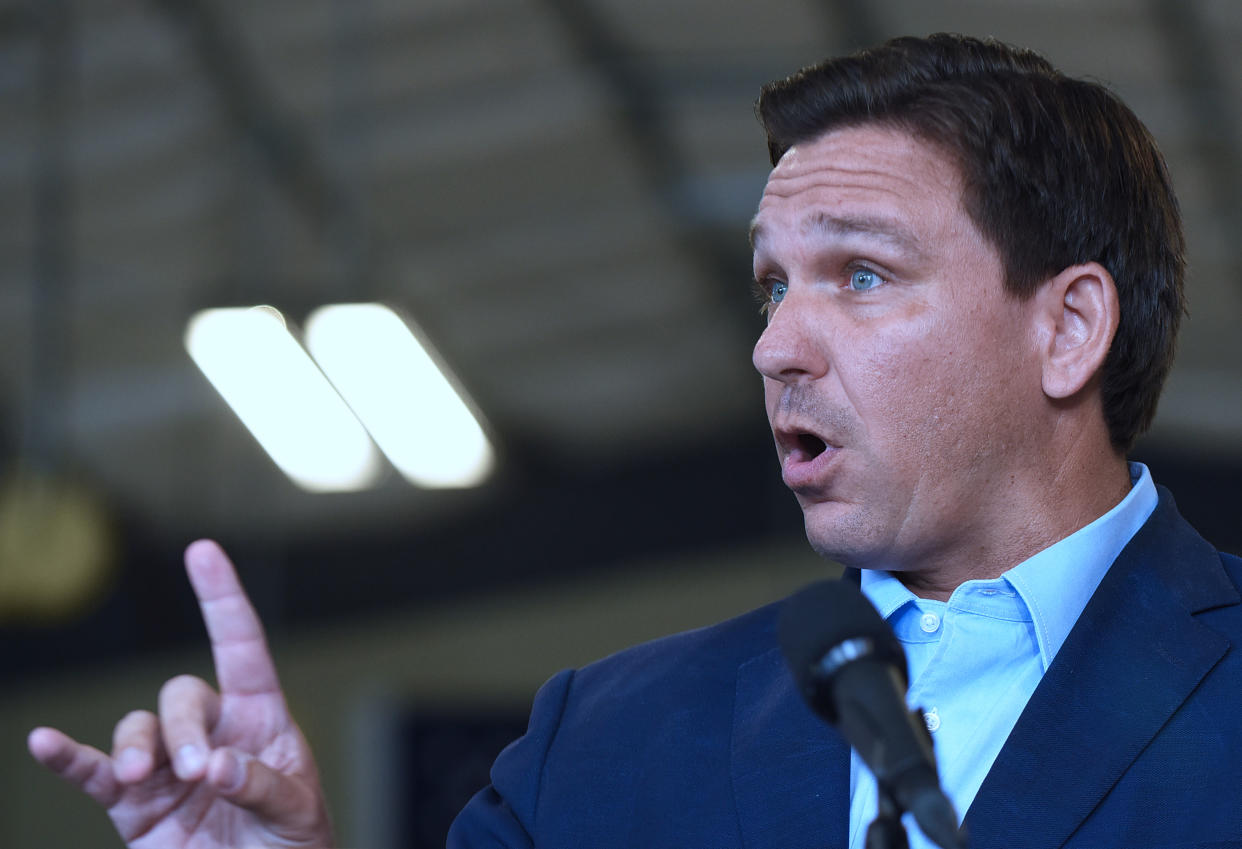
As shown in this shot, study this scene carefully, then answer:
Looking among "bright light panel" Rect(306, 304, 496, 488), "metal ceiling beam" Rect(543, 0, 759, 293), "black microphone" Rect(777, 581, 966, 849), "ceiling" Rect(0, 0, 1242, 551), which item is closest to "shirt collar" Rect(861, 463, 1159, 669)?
"black microphone" Rect(777, 581, 966, 849)

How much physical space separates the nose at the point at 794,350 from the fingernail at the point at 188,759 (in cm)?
64

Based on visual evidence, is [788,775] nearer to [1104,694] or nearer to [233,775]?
[1104,694]

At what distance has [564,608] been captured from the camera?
600 cm

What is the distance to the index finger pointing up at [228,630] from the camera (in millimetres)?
1498

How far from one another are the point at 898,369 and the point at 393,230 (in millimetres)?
4956

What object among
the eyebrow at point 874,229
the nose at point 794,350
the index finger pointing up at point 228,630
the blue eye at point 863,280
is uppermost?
the eyebrow at point 874,229

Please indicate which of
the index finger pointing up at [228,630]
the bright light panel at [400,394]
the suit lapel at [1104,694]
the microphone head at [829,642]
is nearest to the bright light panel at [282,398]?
the bright light panel at [400,394]

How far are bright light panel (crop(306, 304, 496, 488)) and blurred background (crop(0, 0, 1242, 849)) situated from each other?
10cm

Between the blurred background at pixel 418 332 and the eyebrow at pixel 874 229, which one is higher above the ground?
the blurred background at pixel 418 332

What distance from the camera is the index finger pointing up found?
4.91 feet

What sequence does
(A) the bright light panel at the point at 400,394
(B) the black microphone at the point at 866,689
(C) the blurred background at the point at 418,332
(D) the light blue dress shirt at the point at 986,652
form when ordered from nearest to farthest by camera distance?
(B) the black microphone at the point at 866,689
(D) the light blue dress shirt at the point at 986,652
(A) the bright light panel at the point at 400,394
(C) the blurred background at the point at 418,332

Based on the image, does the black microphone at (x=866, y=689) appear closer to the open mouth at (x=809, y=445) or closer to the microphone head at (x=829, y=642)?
the microphone head at (x=829, y=642)

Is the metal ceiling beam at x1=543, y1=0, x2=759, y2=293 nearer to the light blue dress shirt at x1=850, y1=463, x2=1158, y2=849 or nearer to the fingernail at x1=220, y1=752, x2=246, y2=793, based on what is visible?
the light blue dress shirt at x1=850, y1=463, x2=1158, y2=849

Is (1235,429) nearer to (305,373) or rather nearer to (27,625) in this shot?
(305,373)
